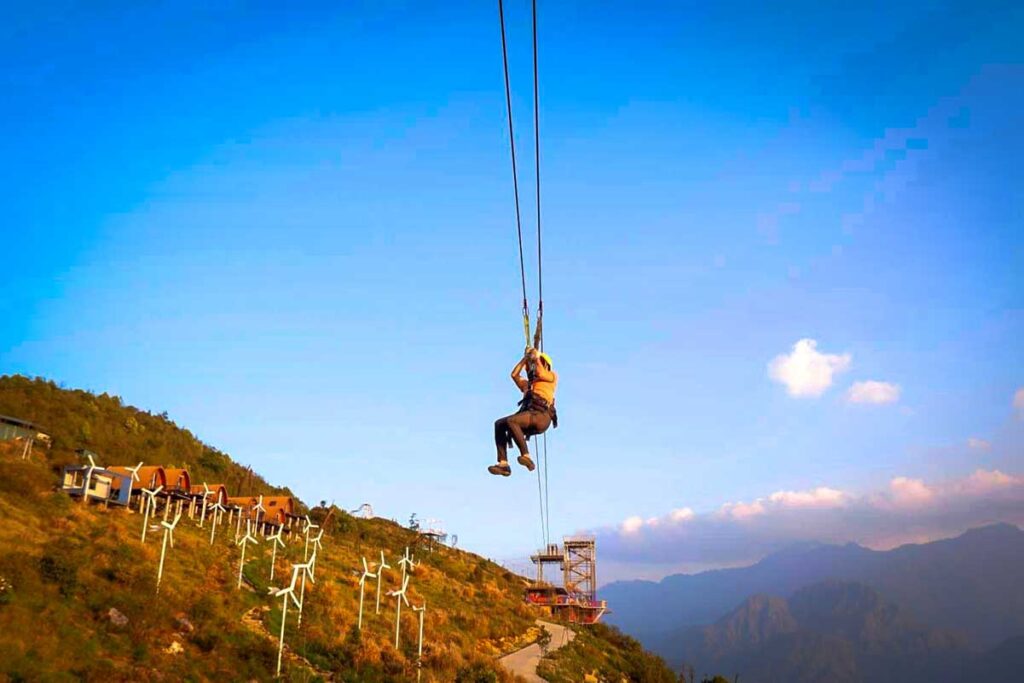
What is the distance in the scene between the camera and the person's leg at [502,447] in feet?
50.0

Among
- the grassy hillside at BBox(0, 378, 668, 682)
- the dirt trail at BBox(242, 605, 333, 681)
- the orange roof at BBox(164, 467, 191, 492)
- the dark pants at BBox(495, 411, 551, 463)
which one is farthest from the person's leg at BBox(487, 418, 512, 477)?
the orange roof at BBox(164, 467, 191, 492)

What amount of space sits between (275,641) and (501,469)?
15111 mm

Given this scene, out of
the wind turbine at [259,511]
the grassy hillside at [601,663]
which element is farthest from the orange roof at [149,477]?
the grassy hillside at [601,663]

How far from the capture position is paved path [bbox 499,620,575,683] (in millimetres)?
32219

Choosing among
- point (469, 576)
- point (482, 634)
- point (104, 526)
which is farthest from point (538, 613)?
point (104, 526)

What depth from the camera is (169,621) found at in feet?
75.5

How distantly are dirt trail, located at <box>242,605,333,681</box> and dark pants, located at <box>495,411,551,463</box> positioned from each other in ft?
44.7

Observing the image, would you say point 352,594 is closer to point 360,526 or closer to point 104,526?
point 104,526

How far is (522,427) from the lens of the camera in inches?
592

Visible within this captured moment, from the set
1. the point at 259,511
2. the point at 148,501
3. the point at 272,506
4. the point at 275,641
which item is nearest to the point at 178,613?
the point at 275,641

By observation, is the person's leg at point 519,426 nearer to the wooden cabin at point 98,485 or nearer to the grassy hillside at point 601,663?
the grassy hillside at point 601,663

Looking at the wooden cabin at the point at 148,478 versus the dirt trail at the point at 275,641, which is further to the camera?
the wooden cabin at the point at 148,478

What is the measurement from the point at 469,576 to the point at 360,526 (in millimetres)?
15493

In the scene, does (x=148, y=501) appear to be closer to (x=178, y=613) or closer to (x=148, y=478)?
(x=148, y=478)
